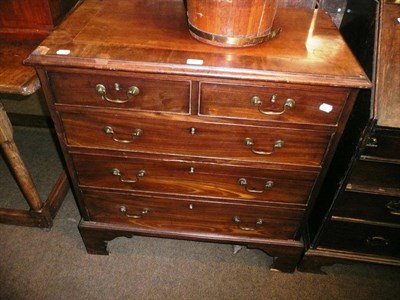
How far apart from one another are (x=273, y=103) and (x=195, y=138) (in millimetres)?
327

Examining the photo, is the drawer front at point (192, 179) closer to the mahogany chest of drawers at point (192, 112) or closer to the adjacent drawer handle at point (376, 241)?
the mahogany chest of drawers at point (192, 112)

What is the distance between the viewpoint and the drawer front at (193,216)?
59.2 inches

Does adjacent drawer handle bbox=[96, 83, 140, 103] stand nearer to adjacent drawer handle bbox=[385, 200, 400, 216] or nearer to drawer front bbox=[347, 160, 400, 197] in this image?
drawer front bbox=[347, 160, 400, 197]

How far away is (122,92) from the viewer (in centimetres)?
112

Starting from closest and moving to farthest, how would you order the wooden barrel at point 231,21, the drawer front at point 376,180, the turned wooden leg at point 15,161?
the wooden barrel at point 231,21 → the drawer front at point 376,180 → the turned wooden leg at point 15,161

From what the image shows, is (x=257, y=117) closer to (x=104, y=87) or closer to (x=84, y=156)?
(x=104, y=87)

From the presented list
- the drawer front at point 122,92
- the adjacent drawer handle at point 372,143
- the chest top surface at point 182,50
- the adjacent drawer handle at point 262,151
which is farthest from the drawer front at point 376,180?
the drawer front at point 122,92

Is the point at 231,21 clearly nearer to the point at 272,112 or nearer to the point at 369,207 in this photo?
the point at 272,112

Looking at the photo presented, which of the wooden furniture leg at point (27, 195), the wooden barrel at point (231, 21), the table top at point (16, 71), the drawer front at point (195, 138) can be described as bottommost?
the wooden furniture leg at point (27, 195)

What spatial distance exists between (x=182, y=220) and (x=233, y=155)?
1.71 feet

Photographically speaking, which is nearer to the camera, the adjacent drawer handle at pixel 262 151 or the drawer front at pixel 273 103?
the drawer front at pixel 273 103

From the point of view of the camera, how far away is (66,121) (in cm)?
122

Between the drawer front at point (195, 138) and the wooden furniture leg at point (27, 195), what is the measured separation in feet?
1.54

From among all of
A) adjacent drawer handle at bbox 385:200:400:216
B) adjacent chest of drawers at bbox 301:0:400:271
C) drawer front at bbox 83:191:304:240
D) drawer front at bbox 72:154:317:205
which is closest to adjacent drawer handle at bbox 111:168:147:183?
drawer front at bbox 72:154:317:205
